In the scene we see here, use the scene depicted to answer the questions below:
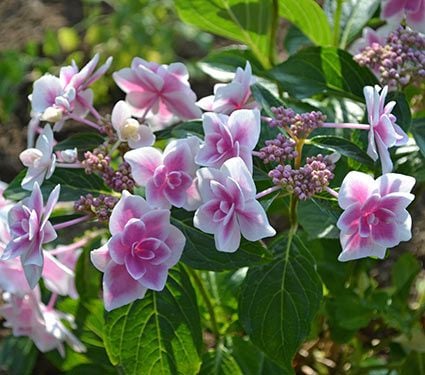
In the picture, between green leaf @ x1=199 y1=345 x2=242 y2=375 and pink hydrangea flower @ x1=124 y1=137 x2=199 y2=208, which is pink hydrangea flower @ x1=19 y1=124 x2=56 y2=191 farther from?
green leaf @ x1=199 y1=345 x2=242 y2=375

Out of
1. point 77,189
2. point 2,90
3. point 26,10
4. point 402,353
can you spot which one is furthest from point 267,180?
point 26,10

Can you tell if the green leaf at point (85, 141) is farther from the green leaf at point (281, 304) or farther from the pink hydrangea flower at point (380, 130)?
the pink hydrangea flower at point (380, 130)

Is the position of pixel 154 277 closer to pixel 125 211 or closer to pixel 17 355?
pixel 125 211

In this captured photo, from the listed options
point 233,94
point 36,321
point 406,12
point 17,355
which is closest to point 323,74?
point 406,12

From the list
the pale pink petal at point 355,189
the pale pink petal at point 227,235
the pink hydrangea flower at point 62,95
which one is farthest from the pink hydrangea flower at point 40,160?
the pale pink petal at point 355,189

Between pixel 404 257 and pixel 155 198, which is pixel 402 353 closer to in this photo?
pixel 404 257
